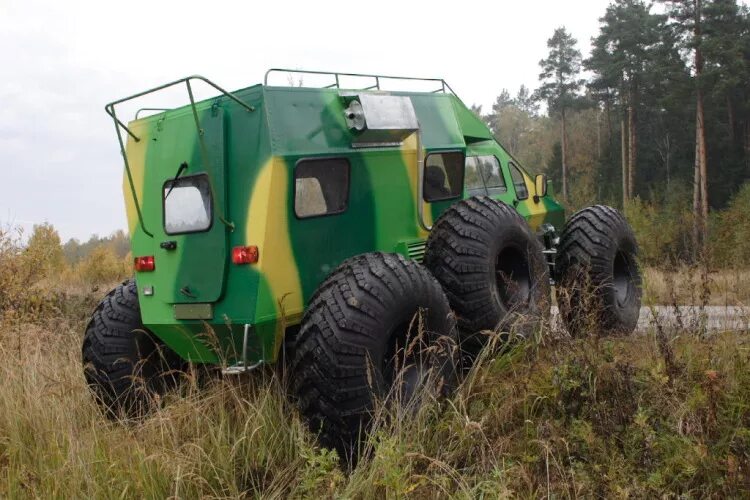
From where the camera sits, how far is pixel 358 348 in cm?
387

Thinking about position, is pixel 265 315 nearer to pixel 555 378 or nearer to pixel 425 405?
pixel 425 405

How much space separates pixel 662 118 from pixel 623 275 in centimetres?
3591

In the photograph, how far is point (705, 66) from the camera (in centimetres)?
2886

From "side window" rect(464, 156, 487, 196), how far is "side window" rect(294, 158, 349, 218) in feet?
6.08

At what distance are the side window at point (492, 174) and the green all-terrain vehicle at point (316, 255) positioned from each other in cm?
79

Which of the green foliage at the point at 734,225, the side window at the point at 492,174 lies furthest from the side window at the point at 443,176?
the green foliage at the point at 734,225

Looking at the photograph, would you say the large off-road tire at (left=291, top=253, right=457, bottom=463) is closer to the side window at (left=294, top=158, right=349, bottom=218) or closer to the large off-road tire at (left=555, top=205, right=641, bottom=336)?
the side window at (left=294, top=158, right=349, bottom=218)

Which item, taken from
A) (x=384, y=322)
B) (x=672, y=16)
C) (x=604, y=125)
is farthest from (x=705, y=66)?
(x=384, y=322)

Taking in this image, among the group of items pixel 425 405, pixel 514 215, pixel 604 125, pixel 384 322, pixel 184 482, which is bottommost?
pixel 184 482

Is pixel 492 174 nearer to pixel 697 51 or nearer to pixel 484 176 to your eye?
pixel 484 176

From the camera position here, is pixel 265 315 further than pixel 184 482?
Yes

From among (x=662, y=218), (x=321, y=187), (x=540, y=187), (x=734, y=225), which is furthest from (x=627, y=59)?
(x=321, y=187)

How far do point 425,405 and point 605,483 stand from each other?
1060 mm

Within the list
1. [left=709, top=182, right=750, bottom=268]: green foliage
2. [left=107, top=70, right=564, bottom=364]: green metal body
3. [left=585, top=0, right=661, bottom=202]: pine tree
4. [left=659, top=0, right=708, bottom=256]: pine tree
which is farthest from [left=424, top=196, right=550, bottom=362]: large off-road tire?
[left=585, top=0, right=661, bottom=202]: pine tree
